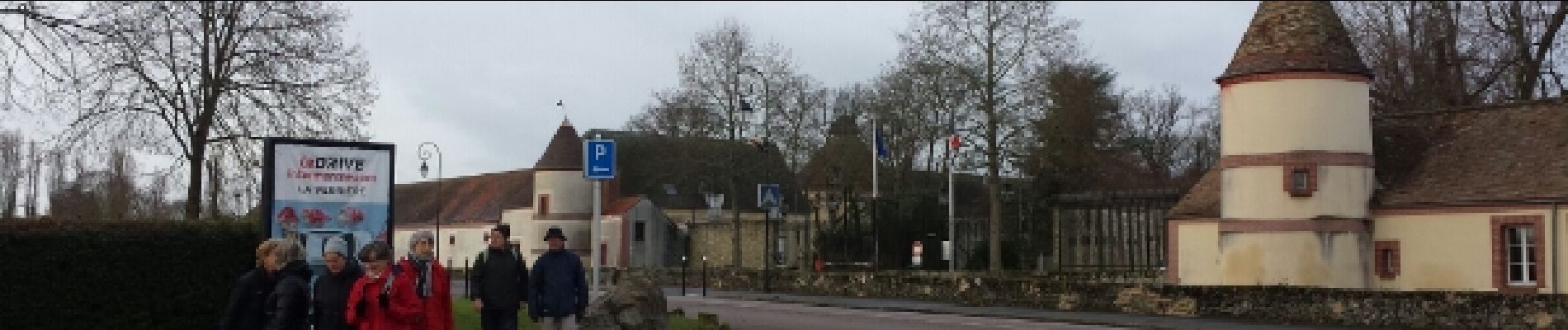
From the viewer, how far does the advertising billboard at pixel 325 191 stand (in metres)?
16.4

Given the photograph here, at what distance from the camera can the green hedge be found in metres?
16.1

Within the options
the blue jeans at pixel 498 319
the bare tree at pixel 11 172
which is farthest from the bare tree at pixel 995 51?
the bare tree at pixel 11 172

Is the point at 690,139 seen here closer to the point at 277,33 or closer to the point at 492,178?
the point at 277,33

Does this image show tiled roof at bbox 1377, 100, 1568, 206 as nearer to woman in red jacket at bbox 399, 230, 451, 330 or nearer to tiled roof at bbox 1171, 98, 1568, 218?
tiled roof at bbox 1171, 98, 1568, 218

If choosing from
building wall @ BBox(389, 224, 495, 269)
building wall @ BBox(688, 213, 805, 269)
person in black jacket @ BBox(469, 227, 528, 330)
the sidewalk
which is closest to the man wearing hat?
person in black jacket @ BBox(469, 227, 528, 330)

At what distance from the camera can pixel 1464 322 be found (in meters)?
24.1

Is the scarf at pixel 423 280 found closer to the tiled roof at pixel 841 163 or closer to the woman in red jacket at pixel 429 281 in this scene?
the woman in red jacket at pixel 429 281

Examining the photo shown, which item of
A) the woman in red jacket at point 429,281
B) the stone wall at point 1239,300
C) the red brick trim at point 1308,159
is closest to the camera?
the woman in red jacket at point 429,281

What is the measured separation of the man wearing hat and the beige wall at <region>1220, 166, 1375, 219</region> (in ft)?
68.5

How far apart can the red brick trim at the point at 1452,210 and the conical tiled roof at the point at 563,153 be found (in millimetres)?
44542

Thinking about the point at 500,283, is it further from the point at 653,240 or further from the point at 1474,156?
the point at 653,240

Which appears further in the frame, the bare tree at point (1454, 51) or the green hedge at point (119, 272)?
the bare tree at point (1454, 51)

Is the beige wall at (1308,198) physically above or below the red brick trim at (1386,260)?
above

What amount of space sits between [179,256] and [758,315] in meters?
13.8
